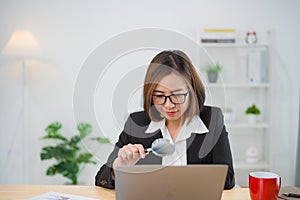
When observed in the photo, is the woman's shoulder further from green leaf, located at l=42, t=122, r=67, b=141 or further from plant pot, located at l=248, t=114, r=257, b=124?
green leaf, located at l=42, t=122, r=67, b=141

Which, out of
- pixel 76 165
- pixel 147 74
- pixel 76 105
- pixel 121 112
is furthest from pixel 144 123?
pixel 76 165

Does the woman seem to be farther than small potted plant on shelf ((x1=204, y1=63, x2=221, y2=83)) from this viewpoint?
No

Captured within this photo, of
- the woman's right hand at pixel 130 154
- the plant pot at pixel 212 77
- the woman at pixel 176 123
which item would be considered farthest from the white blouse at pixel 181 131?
the plant pot at pixel 212 77

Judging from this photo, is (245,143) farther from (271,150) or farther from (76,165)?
(76,165)

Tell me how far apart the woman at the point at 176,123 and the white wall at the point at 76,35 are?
71.3 inches

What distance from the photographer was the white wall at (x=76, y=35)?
11.5 feet

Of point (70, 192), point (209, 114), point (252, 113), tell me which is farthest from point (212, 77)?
point (70, 192)

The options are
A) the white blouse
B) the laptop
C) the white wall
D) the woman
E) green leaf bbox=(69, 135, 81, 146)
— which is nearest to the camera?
the laptop

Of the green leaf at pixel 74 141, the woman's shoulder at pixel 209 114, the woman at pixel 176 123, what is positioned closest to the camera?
the woman at pixel 176 123

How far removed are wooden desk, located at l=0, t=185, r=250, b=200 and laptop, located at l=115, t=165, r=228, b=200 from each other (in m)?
0.27

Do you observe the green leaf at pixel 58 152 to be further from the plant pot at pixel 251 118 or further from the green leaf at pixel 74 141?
the plant pot at pixel 251 118

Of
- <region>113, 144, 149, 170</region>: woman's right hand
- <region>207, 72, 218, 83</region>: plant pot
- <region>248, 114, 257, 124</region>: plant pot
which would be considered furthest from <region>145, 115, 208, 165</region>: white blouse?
<region>248, 114, 257, 124</region>: plant pot

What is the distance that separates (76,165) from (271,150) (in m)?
1.54

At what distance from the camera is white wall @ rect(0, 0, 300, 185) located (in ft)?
11.5
